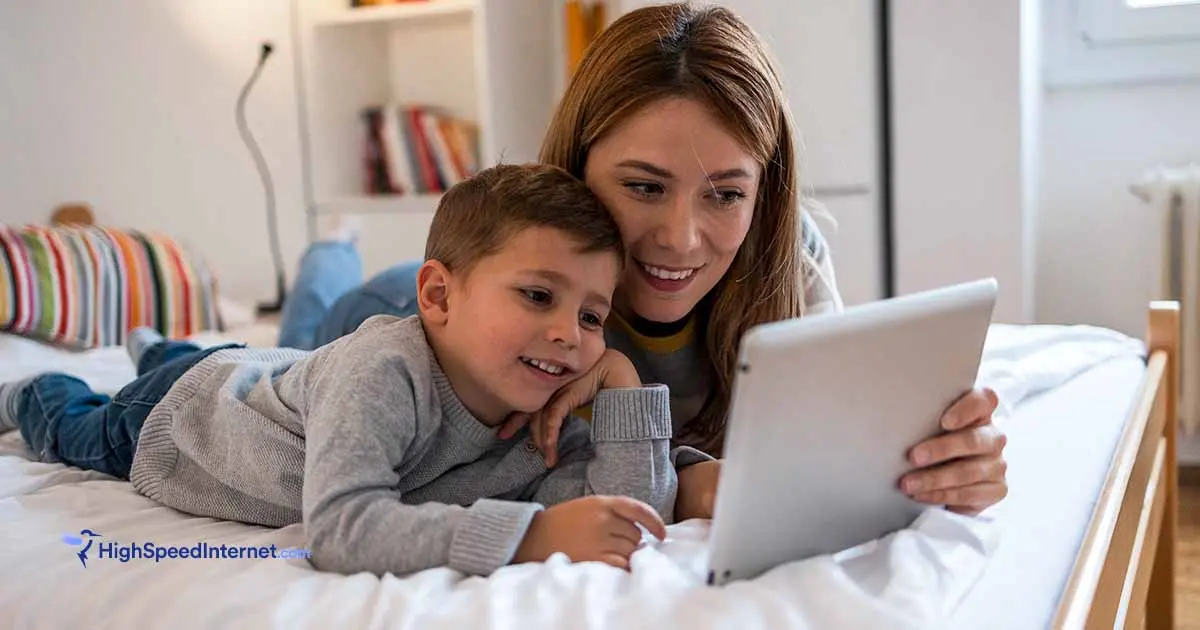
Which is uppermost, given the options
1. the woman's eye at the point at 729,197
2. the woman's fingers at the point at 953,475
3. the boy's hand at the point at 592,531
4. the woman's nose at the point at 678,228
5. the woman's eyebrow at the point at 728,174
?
the woman's eyebrow at the point at 728,174

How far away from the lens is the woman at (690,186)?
1.13m

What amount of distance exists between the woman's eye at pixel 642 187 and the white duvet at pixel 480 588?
35 cm

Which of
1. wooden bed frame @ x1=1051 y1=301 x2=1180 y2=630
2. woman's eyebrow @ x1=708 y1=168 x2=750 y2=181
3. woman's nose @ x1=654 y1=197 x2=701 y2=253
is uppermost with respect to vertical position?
woman's eyebrow @ x1=708 y1=168 x2=750 y2=181

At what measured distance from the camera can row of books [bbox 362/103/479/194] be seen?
9.86 ft

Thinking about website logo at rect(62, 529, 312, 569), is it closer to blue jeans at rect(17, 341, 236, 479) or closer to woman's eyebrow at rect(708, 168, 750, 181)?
blue jeans at rect(17, 341, 236, 479)

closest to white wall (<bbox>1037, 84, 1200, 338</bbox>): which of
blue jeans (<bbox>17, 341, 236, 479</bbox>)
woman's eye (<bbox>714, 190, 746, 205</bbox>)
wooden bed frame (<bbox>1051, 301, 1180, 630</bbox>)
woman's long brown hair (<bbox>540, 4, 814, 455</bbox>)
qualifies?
wooden bed frame (<bbox>1051, 301, 1180, 630</bbox>)

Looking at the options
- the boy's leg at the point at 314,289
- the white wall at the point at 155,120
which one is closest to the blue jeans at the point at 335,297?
the boy's leg at the point at 314,289

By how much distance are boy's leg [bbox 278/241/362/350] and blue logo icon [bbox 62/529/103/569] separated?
0.96 metres

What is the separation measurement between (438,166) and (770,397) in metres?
2.44

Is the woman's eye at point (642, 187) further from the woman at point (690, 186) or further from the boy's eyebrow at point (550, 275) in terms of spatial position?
the boy's eyebrow at point (550, 275)

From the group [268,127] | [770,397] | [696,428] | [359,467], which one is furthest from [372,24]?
[770,397]

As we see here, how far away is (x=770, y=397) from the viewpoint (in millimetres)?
683

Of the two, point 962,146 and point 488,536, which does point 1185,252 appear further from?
point 488,536

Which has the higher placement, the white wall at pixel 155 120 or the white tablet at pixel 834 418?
the white wall at pixel 155 120
